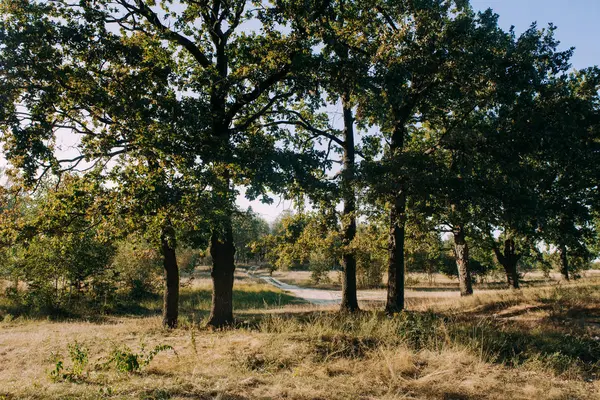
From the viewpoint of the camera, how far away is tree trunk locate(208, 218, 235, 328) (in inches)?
517

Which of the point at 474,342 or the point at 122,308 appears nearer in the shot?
the point at 474,342

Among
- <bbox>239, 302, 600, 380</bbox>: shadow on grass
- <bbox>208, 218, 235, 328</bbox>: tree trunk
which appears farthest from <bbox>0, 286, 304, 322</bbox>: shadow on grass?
<bbox>239, 302, 600, 380</bbox>: shadow on grass

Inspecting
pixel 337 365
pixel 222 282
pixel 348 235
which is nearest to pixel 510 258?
pixel 348 235

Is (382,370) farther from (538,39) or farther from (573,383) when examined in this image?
(538,39)

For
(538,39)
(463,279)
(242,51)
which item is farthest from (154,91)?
(463,279)

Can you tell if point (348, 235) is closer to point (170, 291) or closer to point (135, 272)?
point (170, 291)

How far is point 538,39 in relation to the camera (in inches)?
460

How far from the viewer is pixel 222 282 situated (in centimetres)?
1327

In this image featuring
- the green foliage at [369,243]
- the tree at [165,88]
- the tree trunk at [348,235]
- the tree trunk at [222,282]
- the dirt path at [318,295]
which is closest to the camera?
the tree at [165,88]

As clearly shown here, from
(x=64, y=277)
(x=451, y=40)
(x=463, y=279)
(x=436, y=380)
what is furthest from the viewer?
(x=463, y=279)

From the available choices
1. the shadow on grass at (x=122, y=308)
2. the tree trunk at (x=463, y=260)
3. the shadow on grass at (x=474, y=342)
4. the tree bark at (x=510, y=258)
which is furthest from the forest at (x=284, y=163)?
the tree bark at (x=510, y=258)

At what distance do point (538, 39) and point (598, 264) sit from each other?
7651cm

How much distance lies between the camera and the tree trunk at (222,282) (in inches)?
517

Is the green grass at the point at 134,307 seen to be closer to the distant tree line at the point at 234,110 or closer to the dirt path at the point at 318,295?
the dirt path at the point at 318,295
